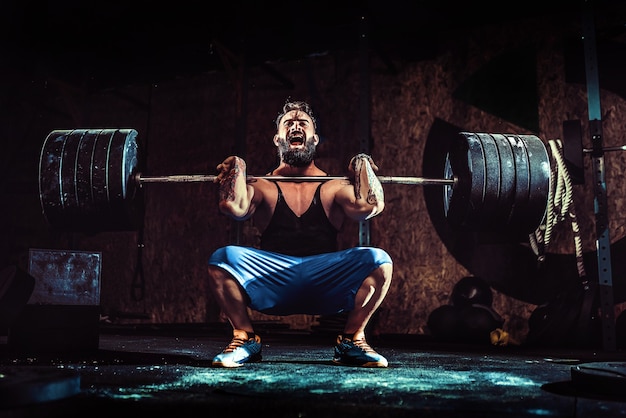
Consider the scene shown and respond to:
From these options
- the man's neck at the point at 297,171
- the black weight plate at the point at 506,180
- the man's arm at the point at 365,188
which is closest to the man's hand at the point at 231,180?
the man's neck at the point at 297,171

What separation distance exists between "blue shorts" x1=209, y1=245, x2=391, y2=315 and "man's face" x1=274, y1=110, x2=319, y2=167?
670mm

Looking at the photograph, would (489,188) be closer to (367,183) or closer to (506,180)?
(506,180)

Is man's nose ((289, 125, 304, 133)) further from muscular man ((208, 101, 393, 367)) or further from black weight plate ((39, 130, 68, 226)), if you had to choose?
black weight plate ((39, 130, 68, 226))

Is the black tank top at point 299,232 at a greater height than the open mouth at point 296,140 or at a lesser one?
lesser

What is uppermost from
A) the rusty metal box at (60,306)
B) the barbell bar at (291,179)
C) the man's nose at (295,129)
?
the man's nose at (295,129)

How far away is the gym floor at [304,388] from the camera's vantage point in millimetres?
1585

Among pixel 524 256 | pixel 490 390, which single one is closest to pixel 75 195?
pixel 490 390

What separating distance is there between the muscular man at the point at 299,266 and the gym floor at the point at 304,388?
7.7 inches

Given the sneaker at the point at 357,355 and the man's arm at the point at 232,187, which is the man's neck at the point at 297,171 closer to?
the man's arm at the point at 232,187

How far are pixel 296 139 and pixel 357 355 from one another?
1.27 m

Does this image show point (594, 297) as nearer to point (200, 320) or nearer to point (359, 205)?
point (359, 205)

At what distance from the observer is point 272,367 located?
2594 mm

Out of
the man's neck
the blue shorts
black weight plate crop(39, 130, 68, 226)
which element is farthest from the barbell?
the blue shorts

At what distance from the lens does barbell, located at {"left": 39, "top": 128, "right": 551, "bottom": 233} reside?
3.34 metres
